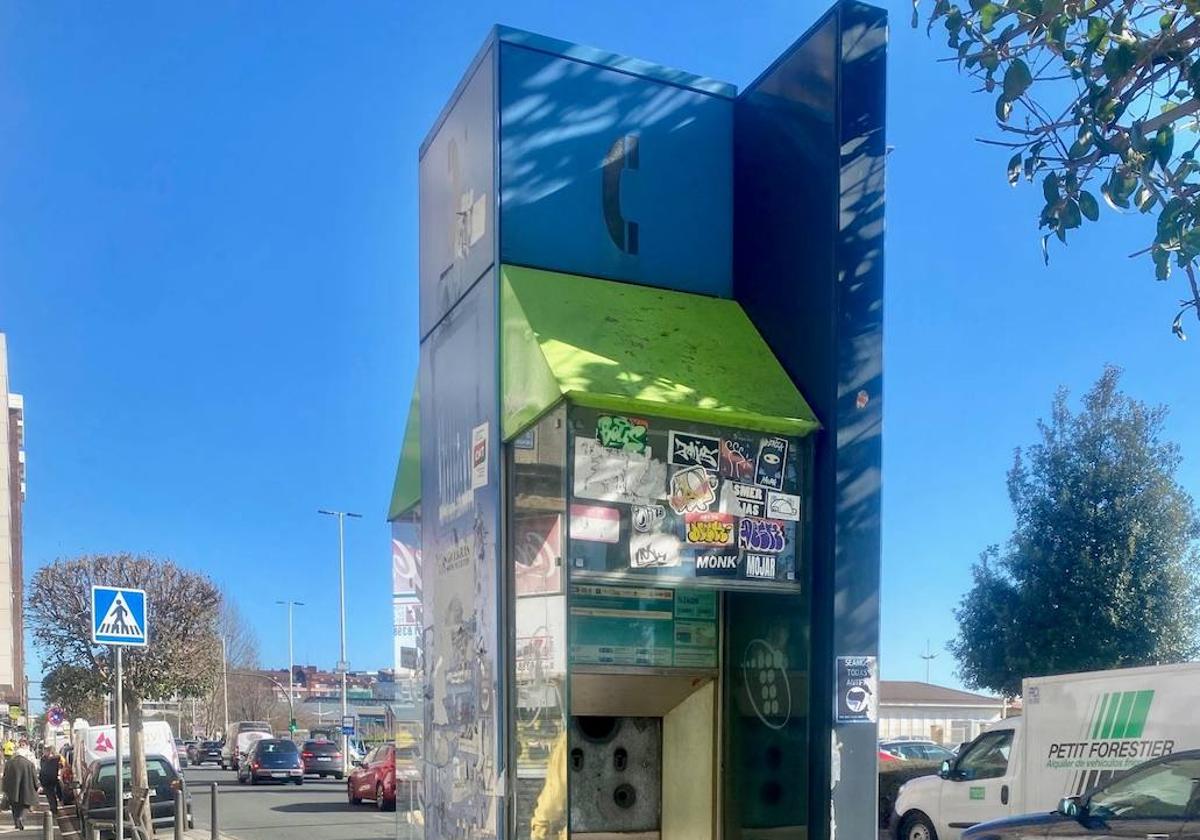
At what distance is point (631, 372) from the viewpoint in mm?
4391

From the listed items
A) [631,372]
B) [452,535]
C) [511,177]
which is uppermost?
[511,177]

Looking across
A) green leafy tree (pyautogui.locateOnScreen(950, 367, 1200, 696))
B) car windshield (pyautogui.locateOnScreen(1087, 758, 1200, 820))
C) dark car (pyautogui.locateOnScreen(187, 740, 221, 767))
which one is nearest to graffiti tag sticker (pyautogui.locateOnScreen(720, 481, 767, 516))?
car windshield (pyautogui.locateOnScreen(1087, 758, 1200, 820))

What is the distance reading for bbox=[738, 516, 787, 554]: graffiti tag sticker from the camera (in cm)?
442

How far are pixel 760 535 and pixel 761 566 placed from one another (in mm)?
127

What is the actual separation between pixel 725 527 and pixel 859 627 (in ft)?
2.16

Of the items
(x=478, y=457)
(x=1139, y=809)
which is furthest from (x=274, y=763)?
(x=478, y=457)

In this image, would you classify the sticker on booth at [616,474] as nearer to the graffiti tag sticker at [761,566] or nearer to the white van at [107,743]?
the graffiti tag sticker at [761,566]

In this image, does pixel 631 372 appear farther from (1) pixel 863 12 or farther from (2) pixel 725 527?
(1) pixel 863 12

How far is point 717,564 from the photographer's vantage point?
14.5 ft

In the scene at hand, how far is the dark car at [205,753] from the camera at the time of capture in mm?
53719

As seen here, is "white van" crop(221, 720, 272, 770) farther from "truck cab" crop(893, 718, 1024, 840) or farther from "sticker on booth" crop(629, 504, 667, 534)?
"sticker on booth" crop(629, 504, 667, 534)

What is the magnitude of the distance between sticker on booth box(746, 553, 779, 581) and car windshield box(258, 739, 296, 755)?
31618 millimetres

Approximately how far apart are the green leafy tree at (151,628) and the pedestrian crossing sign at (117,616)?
39.0 feet

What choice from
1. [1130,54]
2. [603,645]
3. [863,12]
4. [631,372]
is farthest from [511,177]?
[1130,54]
